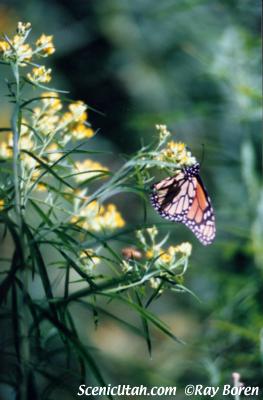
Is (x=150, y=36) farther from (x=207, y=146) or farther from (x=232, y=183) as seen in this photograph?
(x=207, y=146)

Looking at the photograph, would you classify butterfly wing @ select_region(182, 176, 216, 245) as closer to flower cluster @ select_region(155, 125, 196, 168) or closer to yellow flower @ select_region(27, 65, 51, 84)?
flower cluster @ select_region(155, 125, 196, 168)

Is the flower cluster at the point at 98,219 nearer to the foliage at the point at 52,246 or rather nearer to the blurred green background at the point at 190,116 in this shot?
the foliage at the point at 52,246

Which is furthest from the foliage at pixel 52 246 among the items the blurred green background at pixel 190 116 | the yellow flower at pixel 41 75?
the blurred green background at pixel 190 116

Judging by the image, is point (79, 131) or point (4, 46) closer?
point (4, 46)

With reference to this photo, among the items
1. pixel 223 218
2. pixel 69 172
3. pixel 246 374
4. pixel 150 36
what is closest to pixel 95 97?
pixel 150 36

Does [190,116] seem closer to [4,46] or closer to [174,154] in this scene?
[174,154]

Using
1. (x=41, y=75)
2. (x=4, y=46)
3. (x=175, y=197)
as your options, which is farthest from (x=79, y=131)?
(x=175, y=197)

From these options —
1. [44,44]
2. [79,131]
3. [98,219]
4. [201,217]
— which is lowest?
[98,219]
